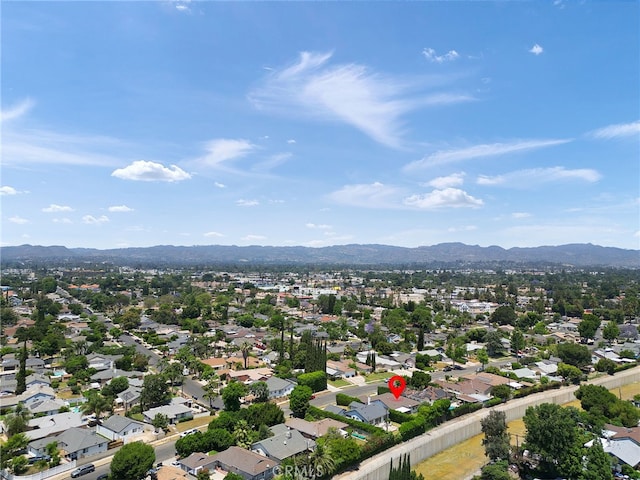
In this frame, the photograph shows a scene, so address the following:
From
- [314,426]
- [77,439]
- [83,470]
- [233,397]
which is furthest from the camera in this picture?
[233,397]

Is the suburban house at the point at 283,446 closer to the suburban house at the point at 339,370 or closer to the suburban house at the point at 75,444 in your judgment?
the suburban house at the point at 75,444

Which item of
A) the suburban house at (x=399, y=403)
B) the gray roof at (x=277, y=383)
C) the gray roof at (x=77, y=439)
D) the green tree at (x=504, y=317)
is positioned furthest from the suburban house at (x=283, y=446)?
the green tree at (x=504, y=317)

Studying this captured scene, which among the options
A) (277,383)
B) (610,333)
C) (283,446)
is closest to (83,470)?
(283,446)

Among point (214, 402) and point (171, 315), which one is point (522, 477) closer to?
point (214, 402)

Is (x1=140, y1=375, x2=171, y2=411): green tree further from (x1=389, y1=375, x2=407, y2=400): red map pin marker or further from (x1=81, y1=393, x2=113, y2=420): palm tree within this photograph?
(x1=389, y1=375, x2=407, y2=400): red map pin marker

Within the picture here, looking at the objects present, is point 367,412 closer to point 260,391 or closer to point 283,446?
point 283,446

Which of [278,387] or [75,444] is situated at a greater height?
[75,444]
